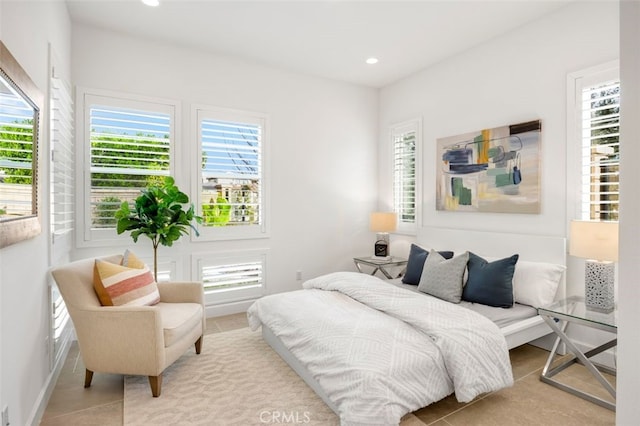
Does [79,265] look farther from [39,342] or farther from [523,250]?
[523,250]

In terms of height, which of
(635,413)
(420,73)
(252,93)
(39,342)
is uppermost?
(420,73)

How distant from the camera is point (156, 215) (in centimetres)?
334

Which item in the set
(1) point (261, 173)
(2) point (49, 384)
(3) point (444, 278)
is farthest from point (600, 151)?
(2) point (49, 384)

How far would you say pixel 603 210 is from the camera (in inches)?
114

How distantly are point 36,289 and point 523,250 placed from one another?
3.83 meters

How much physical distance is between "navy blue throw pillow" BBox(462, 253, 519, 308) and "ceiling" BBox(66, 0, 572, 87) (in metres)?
2.23

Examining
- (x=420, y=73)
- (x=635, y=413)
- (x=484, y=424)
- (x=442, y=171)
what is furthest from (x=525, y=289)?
(x=420, y=73)

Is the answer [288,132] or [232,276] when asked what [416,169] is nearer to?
[288,132]

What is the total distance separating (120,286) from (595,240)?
340 cm

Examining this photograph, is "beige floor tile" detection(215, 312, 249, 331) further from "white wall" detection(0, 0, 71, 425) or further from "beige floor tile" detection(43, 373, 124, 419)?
"white wall" detection(0, 0, 71, 425)

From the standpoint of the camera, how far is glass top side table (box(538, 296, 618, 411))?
2.34 meters

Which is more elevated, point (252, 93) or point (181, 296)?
point (252, 93)

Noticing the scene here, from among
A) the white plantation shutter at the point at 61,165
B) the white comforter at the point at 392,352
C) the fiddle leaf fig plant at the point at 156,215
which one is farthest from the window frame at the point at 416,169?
the white plantation shutter at the point at 61,165

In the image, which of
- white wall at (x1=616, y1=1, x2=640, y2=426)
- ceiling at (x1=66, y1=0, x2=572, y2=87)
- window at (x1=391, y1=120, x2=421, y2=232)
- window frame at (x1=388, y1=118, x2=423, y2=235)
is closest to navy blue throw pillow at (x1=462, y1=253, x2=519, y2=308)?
window frame at (x1=388, y1=118, x2=423, y2=235)
